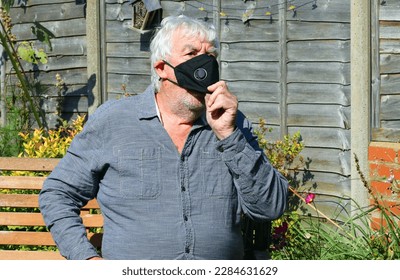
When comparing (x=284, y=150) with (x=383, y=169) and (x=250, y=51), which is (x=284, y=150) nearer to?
(x=383, y=169)

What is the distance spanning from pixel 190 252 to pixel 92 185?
0.47 metres

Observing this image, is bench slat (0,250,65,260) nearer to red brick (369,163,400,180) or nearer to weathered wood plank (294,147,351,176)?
red brick (369,163,400,180)

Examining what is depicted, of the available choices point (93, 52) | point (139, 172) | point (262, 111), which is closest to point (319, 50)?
point (262, 111)

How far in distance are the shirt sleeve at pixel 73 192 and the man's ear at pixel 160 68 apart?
0.31 m

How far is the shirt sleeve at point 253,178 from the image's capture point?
143 inches

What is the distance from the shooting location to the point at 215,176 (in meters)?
3.80

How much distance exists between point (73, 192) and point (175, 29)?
0.74 metres

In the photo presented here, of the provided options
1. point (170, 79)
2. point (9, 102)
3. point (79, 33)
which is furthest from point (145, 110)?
point (9, 102)

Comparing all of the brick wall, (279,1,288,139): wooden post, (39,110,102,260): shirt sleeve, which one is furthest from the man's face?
(279,1,288,139): wooden post

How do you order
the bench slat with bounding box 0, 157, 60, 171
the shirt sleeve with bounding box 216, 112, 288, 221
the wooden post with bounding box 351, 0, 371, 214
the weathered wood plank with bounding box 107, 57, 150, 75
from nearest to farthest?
the shirt sleeve with bounding box 216, 112, 288, 221
the bench slat with bounding box 0, 157, 60, 171
the wooden post with bounding box 351, 0, 371, 214
the weathered wood plank with bounding box 107, 57, 150, 75

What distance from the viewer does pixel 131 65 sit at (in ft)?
28.6

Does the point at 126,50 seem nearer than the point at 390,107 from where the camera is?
No

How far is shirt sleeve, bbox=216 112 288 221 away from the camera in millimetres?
3639

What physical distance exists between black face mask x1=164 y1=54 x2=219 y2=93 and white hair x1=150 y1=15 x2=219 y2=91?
8 cm
